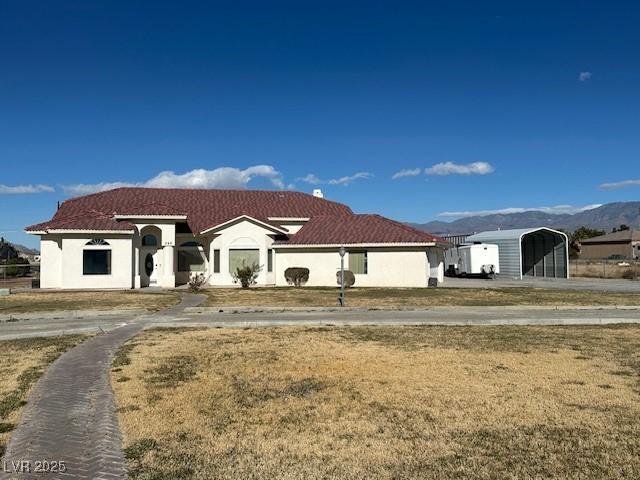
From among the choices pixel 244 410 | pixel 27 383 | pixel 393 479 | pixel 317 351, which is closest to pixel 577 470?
pixel 393 479

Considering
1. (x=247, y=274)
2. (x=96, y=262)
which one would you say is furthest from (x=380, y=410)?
(x=96, y=262)

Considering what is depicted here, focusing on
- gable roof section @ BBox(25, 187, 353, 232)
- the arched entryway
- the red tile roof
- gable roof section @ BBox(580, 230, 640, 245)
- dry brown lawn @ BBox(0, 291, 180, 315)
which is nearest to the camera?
dry brown lawn @ BBox(0, 291, 180, 315)

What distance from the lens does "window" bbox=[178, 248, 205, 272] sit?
3456cm

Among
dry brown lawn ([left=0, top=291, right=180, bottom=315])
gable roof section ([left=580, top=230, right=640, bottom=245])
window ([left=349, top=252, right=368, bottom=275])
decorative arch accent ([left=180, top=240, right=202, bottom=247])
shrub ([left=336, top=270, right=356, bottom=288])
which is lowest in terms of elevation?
dry brown lawn ([left=0, top=291, right=180, bottom=315])

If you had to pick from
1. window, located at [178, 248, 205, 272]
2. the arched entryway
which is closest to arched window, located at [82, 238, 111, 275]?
the arched entryway

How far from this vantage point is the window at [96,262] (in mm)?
30325

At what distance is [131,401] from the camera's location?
709 centimetres

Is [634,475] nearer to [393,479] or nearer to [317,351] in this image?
[393,479]

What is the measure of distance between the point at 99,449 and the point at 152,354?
5.26m

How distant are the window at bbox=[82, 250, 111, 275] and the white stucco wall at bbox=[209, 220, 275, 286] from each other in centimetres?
596

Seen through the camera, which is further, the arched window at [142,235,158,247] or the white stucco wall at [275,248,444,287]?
the arched window at [142,235,158,247]

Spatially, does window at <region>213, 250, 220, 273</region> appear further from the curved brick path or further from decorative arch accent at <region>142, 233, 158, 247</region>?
the curved brick path

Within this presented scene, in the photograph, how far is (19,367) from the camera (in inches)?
367

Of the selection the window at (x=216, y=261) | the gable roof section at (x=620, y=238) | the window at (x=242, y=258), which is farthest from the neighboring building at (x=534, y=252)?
the gable roof section at (x=620, y=238)
